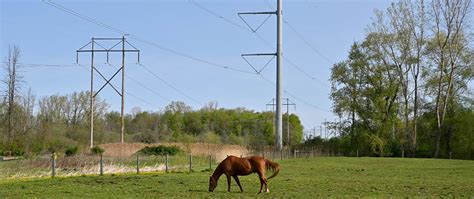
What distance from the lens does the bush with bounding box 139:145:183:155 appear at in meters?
50.2

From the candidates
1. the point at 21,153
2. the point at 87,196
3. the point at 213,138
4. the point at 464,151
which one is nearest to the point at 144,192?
the point at 87,196

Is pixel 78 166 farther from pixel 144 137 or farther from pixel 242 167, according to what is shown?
pixel 144 137

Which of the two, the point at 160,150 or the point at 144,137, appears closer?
the point at 160,150

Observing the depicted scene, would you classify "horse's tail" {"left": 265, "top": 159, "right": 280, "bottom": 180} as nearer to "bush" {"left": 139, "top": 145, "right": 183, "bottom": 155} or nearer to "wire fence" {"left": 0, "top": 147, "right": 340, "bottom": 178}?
→ "wire fence" {"left": 0, "top": 147, "right": 340, "bottom": 178}

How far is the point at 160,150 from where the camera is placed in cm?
5078

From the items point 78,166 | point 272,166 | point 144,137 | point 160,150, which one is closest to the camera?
point 272,166

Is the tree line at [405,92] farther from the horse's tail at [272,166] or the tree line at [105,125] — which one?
the horse's tail at [272,166]

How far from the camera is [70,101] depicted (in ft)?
260

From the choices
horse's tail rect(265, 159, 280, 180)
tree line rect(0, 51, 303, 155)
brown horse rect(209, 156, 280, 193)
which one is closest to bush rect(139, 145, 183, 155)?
tree line rect(0, 51, 303, 155)

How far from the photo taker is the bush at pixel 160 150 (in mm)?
50219

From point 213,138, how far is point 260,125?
28.0m

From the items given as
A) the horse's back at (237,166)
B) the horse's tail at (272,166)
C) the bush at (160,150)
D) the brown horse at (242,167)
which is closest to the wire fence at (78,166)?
the bush at (160,150)

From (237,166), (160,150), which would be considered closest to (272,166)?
(237,166)

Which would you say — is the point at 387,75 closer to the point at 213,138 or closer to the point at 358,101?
the point at 358,101
